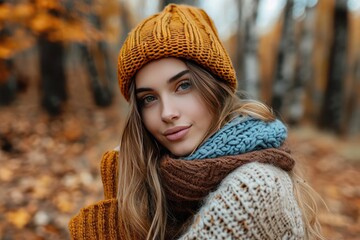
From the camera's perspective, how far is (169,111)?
1875mm

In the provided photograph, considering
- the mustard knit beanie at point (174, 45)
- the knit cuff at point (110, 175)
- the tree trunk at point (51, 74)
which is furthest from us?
the tree trunk at point (51, 74)

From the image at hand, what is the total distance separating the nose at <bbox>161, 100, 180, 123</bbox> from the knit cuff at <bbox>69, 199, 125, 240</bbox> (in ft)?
2.12

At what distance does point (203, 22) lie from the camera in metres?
2.10

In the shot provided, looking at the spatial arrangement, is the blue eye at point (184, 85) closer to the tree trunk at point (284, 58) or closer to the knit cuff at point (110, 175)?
the knit cuff at point (110, 175)

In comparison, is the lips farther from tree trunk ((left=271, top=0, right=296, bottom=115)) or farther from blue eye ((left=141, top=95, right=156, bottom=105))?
tree trunk ((left=271, top=0, right=296, bottom=115))

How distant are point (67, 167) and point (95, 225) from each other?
12.5 ft

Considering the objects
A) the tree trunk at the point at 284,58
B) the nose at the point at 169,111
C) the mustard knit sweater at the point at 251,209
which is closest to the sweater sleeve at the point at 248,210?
the mustard knit sweater at the point at 251,209

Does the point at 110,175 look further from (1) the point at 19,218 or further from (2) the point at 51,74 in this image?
(2) the point at 51,74

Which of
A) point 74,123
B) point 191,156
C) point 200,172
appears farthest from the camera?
point 74,123

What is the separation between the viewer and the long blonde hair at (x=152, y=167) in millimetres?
1928

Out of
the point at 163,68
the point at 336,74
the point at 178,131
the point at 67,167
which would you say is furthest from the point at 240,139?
the point at 336,74

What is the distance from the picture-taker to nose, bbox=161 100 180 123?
6.15 ft

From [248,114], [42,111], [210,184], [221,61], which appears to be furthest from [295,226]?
[42,111]

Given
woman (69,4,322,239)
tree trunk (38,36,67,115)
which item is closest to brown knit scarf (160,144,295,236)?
woman (69,4,322,239)
